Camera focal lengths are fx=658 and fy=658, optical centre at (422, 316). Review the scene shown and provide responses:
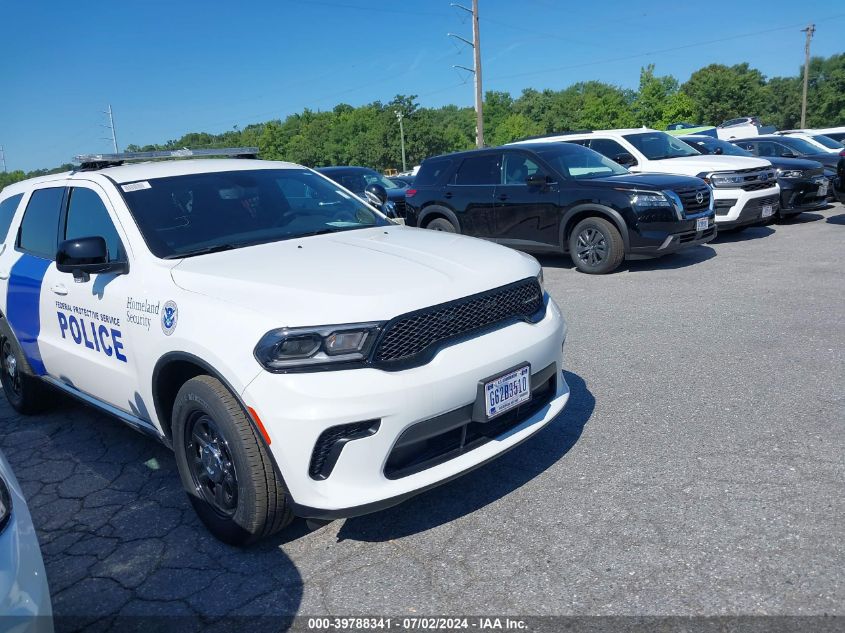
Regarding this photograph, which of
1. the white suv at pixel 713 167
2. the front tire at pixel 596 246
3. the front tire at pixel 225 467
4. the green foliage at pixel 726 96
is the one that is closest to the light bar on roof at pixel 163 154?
the front tire at pixel 225 467

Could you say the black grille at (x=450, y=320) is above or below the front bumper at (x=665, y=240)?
above

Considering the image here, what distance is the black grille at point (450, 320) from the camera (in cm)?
271

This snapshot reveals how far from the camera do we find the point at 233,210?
3.89m

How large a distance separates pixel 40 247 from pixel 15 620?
11.3 ft

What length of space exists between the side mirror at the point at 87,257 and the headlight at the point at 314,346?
1.28 meters

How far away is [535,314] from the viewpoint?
3383 mm

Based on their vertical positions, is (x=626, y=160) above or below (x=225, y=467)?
above

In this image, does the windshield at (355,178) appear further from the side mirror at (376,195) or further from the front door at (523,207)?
the side mirror at (376,195)

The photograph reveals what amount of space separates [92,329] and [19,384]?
184 centimetres

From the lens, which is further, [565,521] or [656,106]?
[656,106]

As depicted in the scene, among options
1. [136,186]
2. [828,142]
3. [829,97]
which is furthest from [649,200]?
[829,97]

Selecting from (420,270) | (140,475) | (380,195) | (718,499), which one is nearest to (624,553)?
(718,499)

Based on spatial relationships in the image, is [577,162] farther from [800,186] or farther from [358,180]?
[358,180]

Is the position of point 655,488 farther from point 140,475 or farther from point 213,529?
point 140,475
